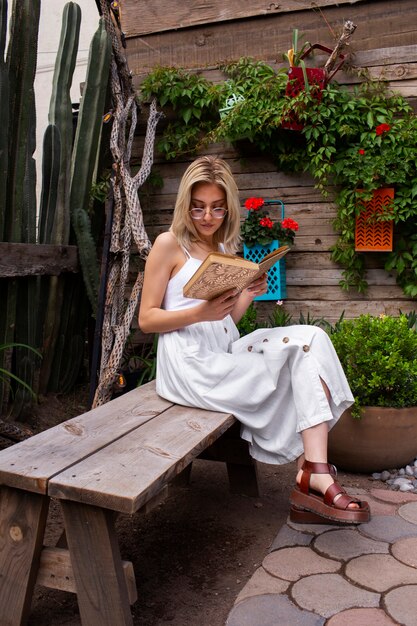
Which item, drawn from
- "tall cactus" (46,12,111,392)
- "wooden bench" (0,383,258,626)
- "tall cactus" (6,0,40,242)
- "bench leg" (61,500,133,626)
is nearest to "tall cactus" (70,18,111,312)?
"tall cactus" (46,12,111,392)

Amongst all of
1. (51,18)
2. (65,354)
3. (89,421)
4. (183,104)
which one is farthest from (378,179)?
(51,18)

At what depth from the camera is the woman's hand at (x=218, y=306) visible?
2102 mm

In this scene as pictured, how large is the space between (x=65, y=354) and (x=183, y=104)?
205cm

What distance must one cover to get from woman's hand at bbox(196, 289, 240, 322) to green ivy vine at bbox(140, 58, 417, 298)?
2014mm

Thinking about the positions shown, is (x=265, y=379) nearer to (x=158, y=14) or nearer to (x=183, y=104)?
(x=183, y=104)

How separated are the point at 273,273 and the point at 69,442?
8.45ft

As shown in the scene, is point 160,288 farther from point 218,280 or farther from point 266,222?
point 266,222

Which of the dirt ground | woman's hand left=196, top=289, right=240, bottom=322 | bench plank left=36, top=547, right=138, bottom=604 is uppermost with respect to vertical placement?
woman's hand left=196, top=289, right=240, bottom=322

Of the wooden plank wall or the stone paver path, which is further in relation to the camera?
the wooden plank wall

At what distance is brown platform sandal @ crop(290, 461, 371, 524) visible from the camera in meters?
1.95

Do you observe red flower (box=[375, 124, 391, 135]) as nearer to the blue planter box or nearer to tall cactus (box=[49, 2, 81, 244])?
the blue planter box

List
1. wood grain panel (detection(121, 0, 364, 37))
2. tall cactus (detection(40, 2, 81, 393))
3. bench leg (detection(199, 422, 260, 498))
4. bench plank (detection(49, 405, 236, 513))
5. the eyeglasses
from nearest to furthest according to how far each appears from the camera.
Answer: bench plank (detection(49, 405, 236, 513)) < the eyeglasses < bench leg (detection(199, 422, 260, 498)) < tall cactus (detection(40, 2, 81, 393)) < wood grain panel (detection(121, 0, 364, 37))

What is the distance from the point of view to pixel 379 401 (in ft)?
9.49

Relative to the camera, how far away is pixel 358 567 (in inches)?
82.1
